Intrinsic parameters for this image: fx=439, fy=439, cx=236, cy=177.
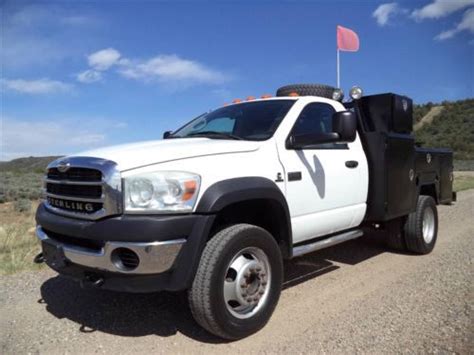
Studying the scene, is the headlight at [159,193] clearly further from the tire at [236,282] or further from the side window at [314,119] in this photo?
the side window at [314,119]

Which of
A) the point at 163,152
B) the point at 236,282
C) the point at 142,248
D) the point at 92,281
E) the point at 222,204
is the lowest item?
the point at 236,282

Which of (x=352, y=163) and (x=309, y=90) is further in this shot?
(x=309, y=90)

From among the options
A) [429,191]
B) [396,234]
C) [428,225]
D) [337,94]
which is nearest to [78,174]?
[337,94]

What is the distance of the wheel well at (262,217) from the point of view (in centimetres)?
366

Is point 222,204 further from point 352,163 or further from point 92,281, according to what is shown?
point 352,163

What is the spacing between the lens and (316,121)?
4684 mm

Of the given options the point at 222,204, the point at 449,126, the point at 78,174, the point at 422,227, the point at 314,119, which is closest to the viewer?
the point at 222,204

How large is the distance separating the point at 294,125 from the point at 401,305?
1959 millimetres

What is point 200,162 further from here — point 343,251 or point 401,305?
point 343,251

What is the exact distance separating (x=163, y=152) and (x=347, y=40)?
15.5ft

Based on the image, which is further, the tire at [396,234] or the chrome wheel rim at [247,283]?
the tire at [396,234]

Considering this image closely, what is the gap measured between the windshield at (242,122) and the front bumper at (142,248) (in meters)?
1.30

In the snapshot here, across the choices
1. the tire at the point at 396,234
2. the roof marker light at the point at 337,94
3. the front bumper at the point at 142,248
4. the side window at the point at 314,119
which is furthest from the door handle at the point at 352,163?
the front bumper at the point at 142,248

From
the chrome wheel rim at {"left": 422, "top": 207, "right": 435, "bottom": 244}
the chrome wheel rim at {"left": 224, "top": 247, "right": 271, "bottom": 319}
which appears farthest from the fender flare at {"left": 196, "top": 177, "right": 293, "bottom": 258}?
the chrome wheel rim at {"left": 422, "top": 207, "right": 435, "bottom": 244}
